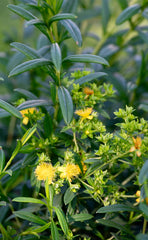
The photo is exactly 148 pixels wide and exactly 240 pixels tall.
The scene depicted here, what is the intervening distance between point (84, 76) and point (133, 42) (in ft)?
2.08

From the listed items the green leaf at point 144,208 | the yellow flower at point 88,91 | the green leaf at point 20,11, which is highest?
the green leaf at point 20,11

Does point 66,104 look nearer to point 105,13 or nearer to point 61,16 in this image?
point 61,16

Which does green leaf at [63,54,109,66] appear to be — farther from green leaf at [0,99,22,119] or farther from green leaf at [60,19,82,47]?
green leaf at [0,99,22,119]

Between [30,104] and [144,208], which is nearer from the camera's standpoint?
[144,208]

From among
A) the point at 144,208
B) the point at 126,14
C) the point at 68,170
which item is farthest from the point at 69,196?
the point at 126,14

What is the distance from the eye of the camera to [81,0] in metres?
1.38

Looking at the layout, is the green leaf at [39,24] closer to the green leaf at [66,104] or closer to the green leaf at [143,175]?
the green leaf at [66,104]

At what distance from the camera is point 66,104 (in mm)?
588

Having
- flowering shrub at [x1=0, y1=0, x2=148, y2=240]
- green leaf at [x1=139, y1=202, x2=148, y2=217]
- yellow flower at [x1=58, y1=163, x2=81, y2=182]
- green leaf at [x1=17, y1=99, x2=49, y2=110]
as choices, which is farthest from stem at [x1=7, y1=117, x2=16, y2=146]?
green leaf at [x1=139, y1=202, x2=148, y2=217]

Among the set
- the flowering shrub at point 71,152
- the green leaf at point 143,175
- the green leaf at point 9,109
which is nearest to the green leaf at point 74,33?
the flowering shrub at point 71,152

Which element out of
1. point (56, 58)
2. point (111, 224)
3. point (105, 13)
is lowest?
point (111, 224)

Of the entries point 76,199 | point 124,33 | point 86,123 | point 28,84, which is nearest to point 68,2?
point 124,33

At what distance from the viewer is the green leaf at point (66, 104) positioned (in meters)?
0.57

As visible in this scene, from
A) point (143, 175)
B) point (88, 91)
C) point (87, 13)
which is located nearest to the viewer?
point (143, 175)
